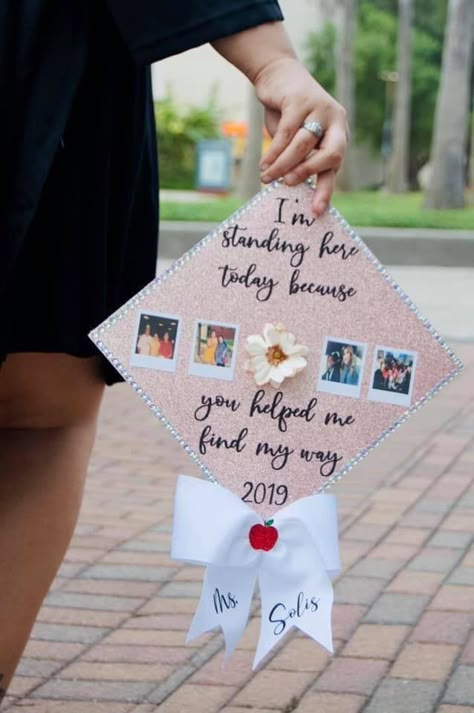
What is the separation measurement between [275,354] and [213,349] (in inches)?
3.1

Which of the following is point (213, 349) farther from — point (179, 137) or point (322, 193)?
point (179, 137)

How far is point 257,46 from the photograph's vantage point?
1769 millimetres

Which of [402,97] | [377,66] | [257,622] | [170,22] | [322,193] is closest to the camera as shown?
[170,22]

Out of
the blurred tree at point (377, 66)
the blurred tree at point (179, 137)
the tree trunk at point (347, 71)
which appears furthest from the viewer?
the blurred tree at point (377, 66)

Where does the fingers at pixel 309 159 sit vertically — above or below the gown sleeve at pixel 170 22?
below

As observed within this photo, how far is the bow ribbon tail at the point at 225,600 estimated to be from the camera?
75.2 inches

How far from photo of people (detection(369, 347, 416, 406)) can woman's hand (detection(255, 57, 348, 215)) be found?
8.2 inches

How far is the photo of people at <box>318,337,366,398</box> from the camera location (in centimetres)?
186

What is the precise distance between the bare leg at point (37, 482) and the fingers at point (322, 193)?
1.29ft

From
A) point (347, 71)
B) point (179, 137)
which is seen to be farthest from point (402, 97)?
point (179, 137)

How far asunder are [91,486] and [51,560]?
102 inches

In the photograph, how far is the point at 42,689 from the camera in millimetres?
2734

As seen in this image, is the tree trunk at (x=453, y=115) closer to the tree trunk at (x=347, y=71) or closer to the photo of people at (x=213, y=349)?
the tree trunk at (x=347, y=71)

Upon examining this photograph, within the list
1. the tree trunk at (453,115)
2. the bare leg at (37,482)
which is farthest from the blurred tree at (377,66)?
the bare leg at (37,482)
